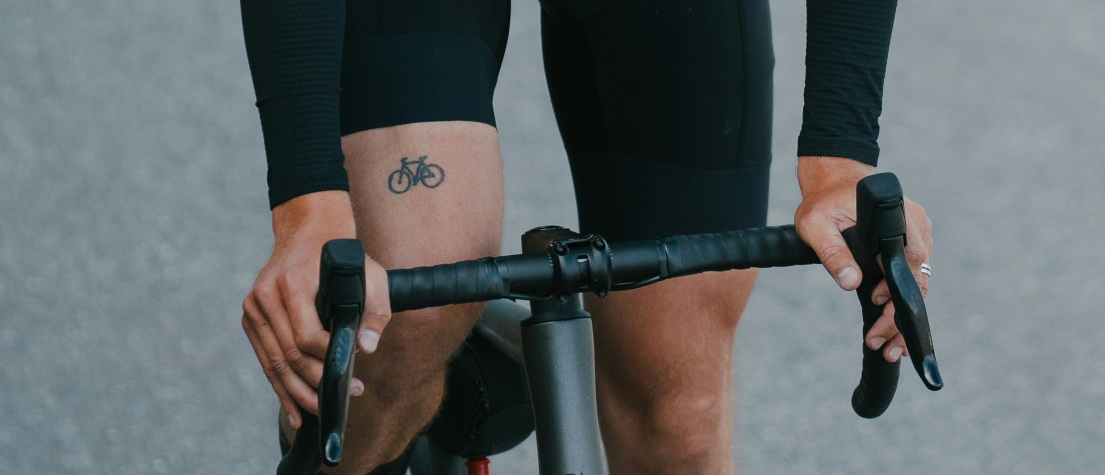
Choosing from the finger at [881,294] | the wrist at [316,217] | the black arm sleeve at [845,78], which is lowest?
the finger at [881,294]

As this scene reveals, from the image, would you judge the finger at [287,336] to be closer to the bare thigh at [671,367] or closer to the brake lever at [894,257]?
the brake lever at [894,257]

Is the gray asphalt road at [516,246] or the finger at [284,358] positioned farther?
the gray asphalt road at [516,246]

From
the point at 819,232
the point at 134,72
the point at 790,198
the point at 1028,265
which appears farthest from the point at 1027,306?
the point at 134,72

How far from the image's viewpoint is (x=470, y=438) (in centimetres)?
114

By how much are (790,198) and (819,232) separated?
1702 mm

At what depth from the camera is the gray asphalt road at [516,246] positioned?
1.96 metres

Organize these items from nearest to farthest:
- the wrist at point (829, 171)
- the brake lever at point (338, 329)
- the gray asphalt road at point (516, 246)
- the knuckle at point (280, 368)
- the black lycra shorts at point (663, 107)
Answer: the brake lever at point (338, 329), the knuckle at point (280, 368), the wrist at point (829, 171), the black lycra shorts at point (663, 107), the gray asphalt road at point (516, 246)

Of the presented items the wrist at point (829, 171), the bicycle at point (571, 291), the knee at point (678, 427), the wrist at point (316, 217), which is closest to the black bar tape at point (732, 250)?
the bicycle at point (571, 291)

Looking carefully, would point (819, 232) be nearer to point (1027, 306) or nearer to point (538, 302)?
point (538, 302)

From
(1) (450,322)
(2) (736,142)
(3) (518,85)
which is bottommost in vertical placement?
(1) (450,322)

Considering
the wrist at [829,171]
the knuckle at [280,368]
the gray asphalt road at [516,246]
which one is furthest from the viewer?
the gray asphalt road at [516,246]

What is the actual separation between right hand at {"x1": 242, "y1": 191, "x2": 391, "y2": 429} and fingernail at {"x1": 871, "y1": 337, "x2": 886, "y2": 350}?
333mm

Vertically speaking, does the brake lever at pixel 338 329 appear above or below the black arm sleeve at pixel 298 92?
below

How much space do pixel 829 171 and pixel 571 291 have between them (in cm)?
26
